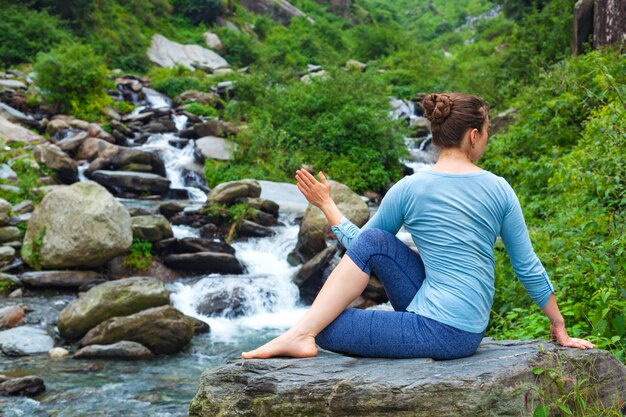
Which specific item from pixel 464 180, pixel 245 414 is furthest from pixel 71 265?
pixel 464 180

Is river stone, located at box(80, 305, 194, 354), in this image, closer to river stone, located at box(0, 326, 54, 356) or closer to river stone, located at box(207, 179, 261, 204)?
river stone, located at box(0, 326, 54, 356)

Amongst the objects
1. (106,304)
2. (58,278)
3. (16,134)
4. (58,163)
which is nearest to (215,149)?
(58,163)

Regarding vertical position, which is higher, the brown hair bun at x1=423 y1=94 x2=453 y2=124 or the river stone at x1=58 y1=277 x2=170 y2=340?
the brown hair bun at x1=423 y1=94 x2=453 y2=124

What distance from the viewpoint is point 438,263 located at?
2.87 m

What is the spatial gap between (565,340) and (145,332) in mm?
5597

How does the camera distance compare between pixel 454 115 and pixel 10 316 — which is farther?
pixel 10 316

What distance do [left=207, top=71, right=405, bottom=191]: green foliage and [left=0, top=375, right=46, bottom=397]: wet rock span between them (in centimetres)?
985

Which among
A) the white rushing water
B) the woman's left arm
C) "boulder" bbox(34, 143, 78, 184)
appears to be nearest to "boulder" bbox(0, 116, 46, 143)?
"boulder" bbox(34, 143, 78, 184)

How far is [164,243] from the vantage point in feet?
33.6

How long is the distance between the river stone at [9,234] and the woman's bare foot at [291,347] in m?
8.26

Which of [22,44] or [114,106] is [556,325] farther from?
[22,44]

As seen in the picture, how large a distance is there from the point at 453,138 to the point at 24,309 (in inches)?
285

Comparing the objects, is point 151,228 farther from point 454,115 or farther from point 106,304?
point 454,115

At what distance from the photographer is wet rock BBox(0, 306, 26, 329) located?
301 inches
